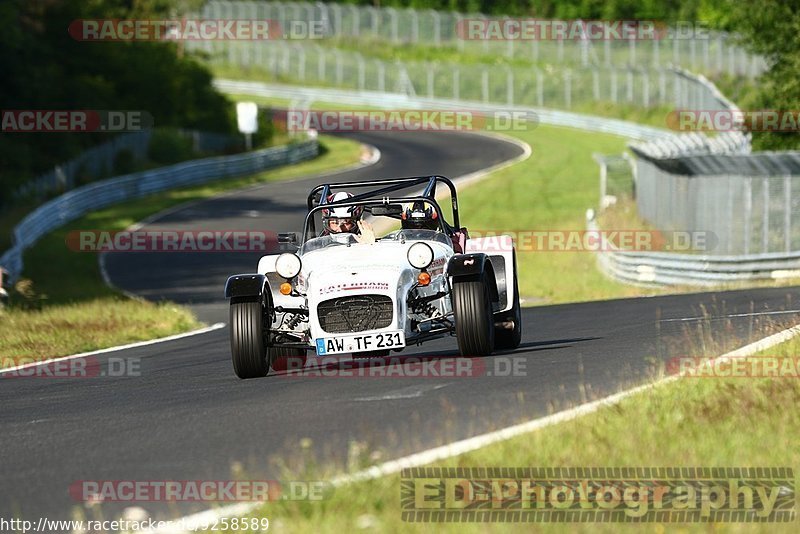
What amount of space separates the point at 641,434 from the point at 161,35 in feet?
208

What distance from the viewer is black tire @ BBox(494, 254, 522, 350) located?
1335cm

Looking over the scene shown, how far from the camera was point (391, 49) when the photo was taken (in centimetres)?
9400

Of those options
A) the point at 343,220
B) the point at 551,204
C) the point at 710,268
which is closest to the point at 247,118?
the point at 551,204

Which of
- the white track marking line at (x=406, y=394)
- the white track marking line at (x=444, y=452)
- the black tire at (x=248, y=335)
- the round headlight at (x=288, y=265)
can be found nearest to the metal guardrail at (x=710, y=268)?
the round headlight at (x=288, y=265)

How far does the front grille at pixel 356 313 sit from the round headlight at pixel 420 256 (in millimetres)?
475

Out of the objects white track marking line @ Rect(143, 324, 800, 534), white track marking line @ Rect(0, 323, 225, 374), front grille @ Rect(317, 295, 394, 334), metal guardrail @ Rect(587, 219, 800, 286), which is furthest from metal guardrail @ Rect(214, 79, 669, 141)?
white track marking line @ Rect(143, 324, 800, 534)

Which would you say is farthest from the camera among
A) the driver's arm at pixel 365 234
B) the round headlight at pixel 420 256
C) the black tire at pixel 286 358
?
the black tire at pixel 286 358

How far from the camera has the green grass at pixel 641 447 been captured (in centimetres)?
626

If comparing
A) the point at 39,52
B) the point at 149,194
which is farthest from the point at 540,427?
the point at 39,52

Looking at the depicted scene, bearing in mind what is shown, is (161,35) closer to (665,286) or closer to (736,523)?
(665,286)

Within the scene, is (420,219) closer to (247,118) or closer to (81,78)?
(81,78)

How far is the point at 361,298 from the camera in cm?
1177

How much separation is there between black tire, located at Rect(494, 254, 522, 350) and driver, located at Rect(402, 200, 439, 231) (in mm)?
863

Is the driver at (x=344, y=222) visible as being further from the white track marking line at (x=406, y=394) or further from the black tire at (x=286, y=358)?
the white track marking line at (x=406, y=394)
